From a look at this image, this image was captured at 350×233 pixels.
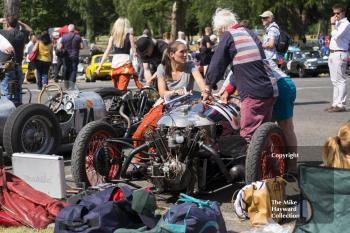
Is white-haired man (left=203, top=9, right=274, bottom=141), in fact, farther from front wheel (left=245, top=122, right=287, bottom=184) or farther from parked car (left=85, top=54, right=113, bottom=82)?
parked car (left=85, top=54, right=113, bottom=82)

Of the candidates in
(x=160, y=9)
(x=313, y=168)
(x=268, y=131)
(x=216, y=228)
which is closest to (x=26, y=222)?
(x=216, y=228)

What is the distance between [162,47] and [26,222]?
4521 mm

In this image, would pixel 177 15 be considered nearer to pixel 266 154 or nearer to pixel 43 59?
pixel 43 59

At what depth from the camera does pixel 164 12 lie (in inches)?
2251

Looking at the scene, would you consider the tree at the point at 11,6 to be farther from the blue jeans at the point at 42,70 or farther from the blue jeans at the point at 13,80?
the blue jeans at the point at 13,80

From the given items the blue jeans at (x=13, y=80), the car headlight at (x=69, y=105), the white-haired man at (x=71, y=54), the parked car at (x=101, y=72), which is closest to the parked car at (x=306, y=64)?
the parked car at (x=101, y=72)

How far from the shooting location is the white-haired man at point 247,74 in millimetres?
6734

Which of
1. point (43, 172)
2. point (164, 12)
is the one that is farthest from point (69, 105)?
point (164, 12)

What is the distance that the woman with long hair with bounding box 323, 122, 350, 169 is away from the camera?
479cm

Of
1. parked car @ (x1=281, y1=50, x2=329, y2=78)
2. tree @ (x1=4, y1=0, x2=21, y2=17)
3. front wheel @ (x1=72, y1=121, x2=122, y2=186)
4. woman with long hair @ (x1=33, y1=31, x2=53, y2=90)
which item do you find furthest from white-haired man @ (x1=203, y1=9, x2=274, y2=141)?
parked car @ (x1=281, y1=50, x2=329, y2=78)

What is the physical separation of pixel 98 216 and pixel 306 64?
24.5 m

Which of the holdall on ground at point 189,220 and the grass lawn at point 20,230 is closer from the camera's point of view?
the holdall on ground at point 189,220

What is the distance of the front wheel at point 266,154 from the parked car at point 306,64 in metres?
22.5

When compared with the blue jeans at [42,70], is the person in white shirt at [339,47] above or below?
above
